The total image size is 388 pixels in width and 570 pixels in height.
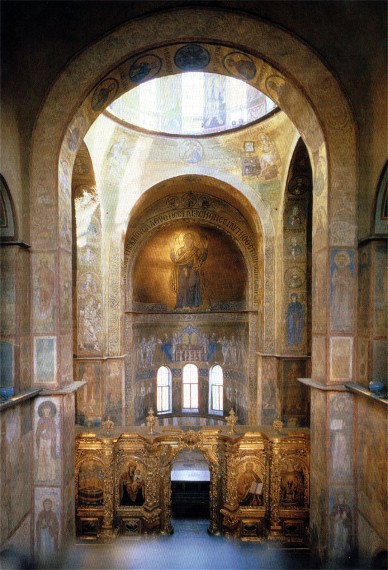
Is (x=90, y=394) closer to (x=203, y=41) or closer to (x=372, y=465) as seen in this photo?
(x=372, y=465)

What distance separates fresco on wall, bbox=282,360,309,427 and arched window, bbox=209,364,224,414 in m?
6.49

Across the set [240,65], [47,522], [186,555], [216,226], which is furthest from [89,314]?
[240,65]

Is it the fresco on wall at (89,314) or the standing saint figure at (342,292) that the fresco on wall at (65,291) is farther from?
the fresco on wall at (89,314)

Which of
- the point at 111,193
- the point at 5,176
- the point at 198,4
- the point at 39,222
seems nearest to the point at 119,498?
the point at 39,222

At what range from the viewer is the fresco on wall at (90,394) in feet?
51.9

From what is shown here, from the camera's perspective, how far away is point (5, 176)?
310 inches

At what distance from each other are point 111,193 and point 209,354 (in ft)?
33.6

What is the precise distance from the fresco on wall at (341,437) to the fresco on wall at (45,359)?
19.7 feet

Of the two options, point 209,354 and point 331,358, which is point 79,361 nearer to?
point 209,354

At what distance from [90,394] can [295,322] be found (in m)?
8.44

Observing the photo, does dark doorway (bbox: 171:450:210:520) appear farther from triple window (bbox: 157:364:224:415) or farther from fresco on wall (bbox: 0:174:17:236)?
fresco on wall (bbox: 0:174:17:236)

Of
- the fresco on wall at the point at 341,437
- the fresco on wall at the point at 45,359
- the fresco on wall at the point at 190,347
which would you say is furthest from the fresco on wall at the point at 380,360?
the fresco on wall at the point at 190,347

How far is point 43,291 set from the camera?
878 cm

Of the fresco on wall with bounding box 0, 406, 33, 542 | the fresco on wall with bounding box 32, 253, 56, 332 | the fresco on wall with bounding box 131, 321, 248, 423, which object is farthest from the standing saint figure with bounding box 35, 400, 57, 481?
the fresco on wall with bounding box 131, 321, 248, 423
